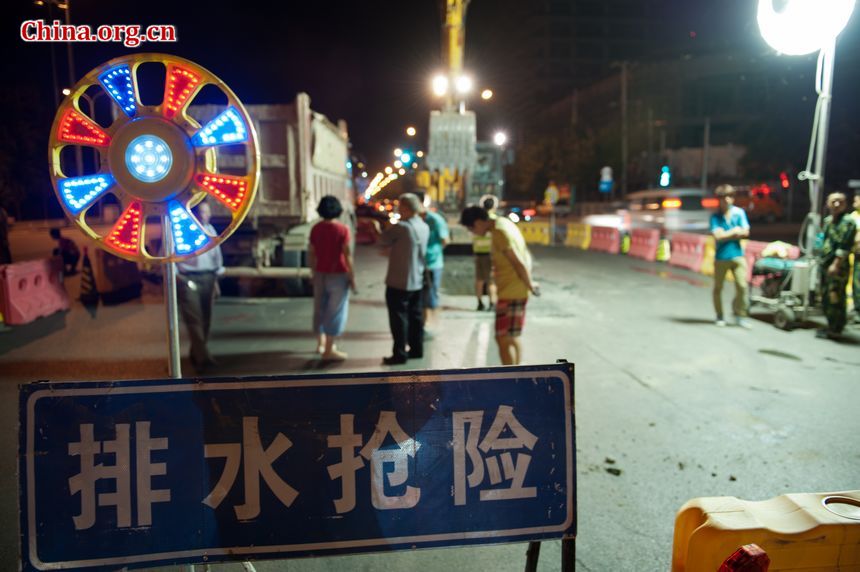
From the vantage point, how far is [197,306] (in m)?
6.82

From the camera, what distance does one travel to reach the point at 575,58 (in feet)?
287

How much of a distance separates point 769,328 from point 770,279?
4.59ft

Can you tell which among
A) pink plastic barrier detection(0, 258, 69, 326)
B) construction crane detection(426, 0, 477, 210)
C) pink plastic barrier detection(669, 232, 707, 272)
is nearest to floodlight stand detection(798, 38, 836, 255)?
pink plastic barrier detection(669, 232, 707, 272)

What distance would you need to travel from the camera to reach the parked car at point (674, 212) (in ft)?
70.8

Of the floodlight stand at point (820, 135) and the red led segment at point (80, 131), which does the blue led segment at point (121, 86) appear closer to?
the red led segment at point (80, 131)

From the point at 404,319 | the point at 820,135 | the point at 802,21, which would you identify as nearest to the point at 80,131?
the point at 404,319

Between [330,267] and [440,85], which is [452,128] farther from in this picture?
[330,267]

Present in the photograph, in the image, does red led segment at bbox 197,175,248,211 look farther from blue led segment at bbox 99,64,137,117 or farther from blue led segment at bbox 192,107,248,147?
blue led segment at bbox 99,64,137,117

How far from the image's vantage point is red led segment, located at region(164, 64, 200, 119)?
2848 millimetres

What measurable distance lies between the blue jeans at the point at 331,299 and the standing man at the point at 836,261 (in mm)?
6150

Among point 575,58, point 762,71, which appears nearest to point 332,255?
point 762,71

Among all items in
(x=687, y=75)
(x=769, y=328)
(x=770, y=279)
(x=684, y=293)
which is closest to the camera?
(x=769, y=328)

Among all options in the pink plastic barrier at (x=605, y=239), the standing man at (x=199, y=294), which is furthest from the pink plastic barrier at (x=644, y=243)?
the standing man at (x=199, y=294)

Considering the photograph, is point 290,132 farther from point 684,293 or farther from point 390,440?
point 390,440
